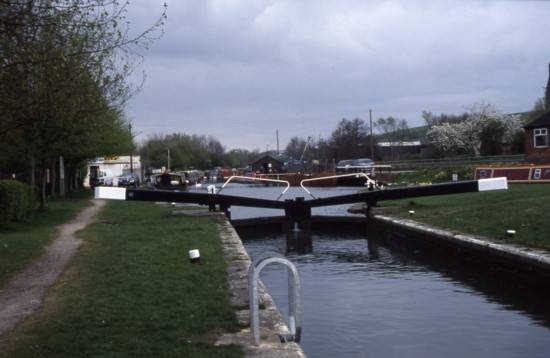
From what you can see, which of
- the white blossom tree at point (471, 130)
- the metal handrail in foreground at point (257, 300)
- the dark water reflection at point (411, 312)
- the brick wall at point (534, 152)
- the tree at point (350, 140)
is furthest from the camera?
the tree at point (350, 140)

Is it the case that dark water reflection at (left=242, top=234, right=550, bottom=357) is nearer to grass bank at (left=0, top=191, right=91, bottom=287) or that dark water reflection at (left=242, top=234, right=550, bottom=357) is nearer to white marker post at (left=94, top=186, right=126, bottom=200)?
grass bank at (left=0, top=191, right=91, bottom=287)

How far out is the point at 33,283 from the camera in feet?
32.4

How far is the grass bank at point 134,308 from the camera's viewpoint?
243 inches

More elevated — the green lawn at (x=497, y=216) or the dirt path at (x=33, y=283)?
the green lawn at (x=497, y=216)

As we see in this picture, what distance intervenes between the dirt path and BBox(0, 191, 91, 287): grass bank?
186mm

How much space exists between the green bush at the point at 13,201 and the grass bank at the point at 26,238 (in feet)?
0.90

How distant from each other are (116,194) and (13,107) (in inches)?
291

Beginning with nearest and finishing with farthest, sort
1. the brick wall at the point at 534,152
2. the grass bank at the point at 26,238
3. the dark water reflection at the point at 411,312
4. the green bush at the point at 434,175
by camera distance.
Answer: the dark water reflection at the point at 411,312
the grass bank at the point at 26,238
the brick wall at the point at 534,152
the green bush at the point at 434,175

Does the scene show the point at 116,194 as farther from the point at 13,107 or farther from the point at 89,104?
the point at 13,107

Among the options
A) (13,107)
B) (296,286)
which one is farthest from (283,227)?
(296,286)

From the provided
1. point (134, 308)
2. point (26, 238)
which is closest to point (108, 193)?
point (26, 238)

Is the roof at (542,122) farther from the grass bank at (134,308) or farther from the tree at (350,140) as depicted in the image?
the tree at (350,140)

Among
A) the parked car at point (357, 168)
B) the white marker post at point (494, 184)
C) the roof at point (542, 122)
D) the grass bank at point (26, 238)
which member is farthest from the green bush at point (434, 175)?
the grass bank at point (26, 238)

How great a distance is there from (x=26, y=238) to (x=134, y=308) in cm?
882
